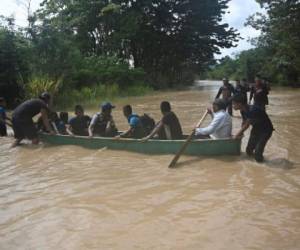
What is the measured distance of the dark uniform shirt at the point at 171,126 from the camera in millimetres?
9648

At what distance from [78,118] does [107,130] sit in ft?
2.61

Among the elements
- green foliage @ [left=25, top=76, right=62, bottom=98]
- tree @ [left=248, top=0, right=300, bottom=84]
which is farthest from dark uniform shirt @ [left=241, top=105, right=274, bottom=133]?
tree @ [left=248, top=0, right=300, bottom=84]

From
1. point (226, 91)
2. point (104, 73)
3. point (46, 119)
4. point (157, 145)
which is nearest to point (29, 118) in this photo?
point (46, 119)

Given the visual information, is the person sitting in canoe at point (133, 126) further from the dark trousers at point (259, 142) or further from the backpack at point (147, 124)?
the dark trousers at point (259, 142)

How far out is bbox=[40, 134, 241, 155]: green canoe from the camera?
9180mm

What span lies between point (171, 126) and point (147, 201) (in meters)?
3.11

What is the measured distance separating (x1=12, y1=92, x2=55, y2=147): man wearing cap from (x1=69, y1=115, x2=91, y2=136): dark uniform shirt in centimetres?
55

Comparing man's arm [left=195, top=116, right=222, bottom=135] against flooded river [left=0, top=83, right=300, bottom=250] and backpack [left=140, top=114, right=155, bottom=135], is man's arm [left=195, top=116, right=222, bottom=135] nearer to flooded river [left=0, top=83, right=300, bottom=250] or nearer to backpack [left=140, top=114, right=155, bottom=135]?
flooded river [left=0, top=83, right=300, bottom=250]

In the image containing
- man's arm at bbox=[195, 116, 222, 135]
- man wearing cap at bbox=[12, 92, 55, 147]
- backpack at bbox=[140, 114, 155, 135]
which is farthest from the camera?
man wearing cap at bbox=[12, 92, 55, 147]

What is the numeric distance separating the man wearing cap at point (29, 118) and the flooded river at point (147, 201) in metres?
1.21

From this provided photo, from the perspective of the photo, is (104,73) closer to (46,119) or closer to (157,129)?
(46,119)

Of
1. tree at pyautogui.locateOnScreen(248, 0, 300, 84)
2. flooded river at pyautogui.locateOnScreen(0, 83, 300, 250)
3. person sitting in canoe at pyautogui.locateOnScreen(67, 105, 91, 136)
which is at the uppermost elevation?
tree at pyautogui.locateOnScreen(248, 0, 300, 84)

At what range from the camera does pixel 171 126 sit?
9.80 m

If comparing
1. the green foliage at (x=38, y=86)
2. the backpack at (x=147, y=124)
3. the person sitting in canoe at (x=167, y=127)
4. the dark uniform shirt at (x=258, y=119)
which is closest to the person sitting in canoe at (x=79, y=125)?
the backpack at (x=147, y=124)
